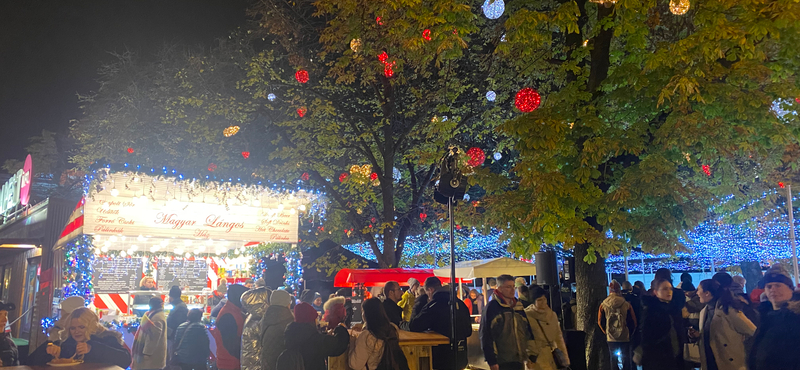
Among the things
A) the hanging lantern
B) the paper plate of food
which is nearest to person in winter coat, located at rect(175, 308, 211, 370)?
the paper plate of food

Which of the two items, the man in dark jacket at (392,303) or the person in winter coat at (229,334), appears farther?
the man in dark jacket at (392,303)

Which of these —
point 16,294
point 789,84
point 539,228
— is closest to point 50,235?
point 16,294

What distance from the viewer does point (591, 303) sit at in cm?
842

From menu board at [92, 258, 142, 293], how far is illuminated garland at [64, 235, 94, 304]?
2895 mm

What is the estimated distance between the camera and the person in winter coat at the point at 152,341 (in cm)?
717

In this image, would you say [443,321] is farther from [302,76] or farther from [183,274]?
[183,274]

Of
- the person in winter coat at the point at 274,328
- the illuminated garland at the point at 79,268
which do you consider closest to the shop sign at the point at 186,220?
the illuminated garland at the point at 79,268

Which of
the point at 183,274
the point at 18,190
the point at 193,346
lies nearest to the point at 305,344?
the point at 193,346

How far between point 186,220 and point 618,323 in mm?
8920

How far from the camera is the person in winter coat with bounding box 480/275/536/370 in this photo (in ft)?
20.5

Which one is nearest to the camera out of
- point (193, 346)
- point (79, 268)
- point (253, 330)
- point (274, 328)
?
point (274, 328)

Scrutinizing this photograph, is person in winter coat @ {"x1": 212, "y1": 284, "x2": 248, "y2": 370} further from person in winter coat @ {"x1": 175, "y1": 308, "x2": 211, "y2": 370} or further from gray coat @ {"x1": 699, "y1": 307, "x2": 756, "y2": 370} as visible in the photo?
gray coat @ {"x1": 699, "y1": 307, "x2": 756, "y2": 370}

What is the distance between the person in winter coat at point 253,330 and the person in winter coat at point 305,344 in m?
0.97

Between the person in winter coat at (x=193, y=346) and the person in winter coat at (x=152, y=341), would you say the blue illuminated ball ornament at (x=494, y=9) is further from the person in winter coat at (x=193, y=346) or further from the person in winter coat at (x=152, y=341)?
the person in winter coat at (x=152, y=341)
